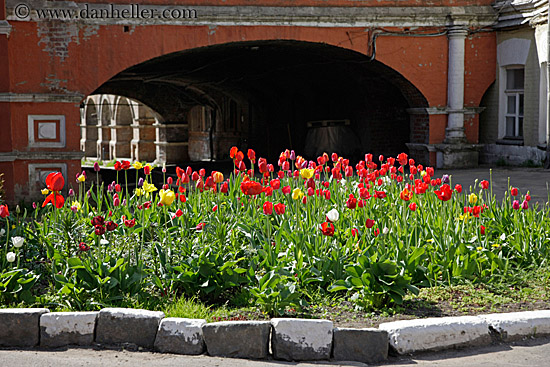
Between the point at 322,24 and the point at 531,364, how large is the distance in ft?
32.3

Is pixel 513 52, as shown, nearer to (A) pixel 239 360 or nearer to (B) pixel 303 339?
(B) pixel 303 339

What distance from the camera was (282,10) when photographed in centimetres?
1284

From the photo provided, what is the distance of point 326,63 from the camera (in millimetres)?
16594

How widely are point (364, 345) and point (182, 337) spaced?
1111mm

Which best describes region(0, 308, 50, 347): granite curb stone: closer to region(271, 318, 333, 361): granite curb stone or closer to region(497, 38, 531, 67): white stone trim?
region(271, 318, 333, 361): granite curb stone

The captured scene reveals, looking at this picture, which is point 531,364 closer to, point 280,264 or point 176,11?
point 280,264

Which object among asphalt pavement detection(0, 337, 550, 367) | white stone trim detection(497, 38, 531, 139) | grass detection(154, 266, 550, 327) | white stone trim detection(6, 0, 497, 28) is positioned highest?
white stone trim detection(6, 0, 497, 28)

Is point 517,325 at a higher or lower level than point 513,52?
lower

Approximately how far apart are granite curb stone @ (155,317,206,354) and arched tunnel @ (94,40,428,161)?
9.28 meters

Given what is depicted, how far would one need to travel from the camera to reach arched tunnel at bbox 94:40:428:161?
15016 mm

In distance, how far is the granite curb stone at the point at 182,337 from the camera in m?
4.44

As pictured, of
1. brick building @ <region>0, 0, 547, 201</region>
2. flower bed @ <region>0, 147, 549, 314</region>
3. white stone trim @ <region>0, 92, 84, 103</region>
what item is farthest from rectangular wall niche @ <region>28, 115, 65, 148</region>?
flower bed @ <region>0, 147, 549, 314</region>

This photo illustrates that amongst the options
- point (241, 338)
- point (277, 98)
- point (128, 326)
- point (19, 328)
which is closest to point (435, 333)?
point (241, 338)

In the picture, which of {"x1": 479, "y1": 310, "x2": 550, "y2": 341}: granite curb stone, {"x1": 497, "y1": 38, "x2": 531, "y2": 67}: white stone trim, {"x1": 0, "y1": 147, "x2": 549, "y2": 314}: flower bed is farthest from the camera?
{"x1": 497, "y1": 38, "x2": 531, "y2": 67}: white stone trim
